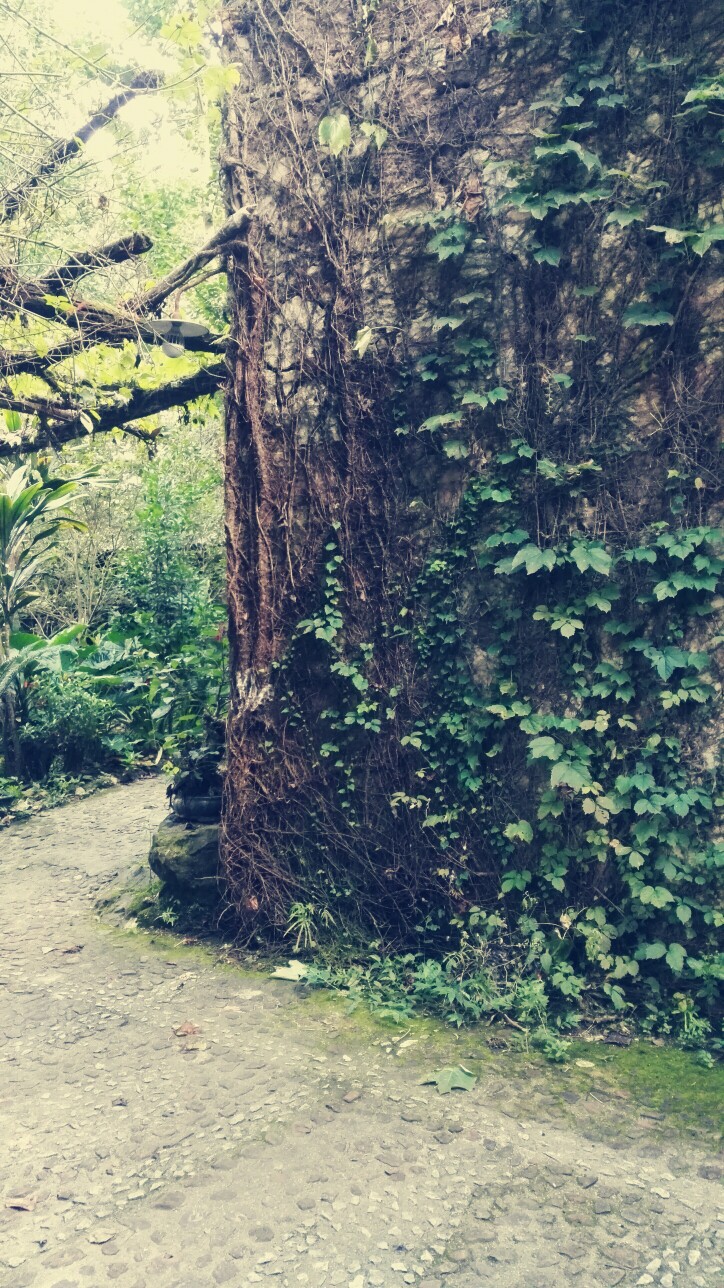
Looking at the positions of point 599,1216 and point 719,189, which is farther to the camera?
point 719,189

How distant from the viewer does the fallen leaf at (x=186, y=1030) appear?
13.7 feet

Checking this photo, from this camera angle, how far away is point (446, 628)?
458 centimetres

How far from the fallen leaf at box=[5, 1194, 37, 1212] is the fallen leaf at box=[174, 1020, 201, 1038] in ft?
3.68

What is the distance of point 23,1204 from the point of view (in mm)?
3053

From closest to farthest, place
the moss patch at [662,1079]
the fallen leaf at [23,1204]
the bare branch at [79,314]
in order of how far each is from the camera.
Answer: the fallen leaf at [23,1204] < the moss patch at [662,1079] < the bare branch at [79,314]

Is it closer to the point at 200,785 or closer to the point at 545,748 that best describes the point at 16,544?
the point at 200,785

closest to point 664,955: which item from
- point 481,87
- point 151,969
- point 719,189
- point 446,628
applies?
point 446,628

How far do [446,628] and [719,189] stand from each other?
90.7 inches

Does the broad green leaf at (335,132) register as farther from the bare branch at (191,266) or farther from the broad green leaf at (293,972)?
the broad green leaf at (293,972)

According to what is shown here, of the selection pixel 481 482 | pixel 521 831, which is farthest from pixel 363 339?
pixel 521 831

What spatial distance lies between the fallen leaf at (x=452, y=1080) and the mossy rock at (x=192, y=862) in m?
1.96

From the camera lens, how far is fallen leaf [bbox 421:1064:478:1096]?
3604mm

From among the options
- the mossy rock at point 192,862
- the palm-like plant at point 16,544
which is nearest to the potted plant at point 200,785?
the mossy rock at point 192,862

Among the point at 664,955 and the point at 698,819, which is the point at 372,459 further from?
the point at 664,955
